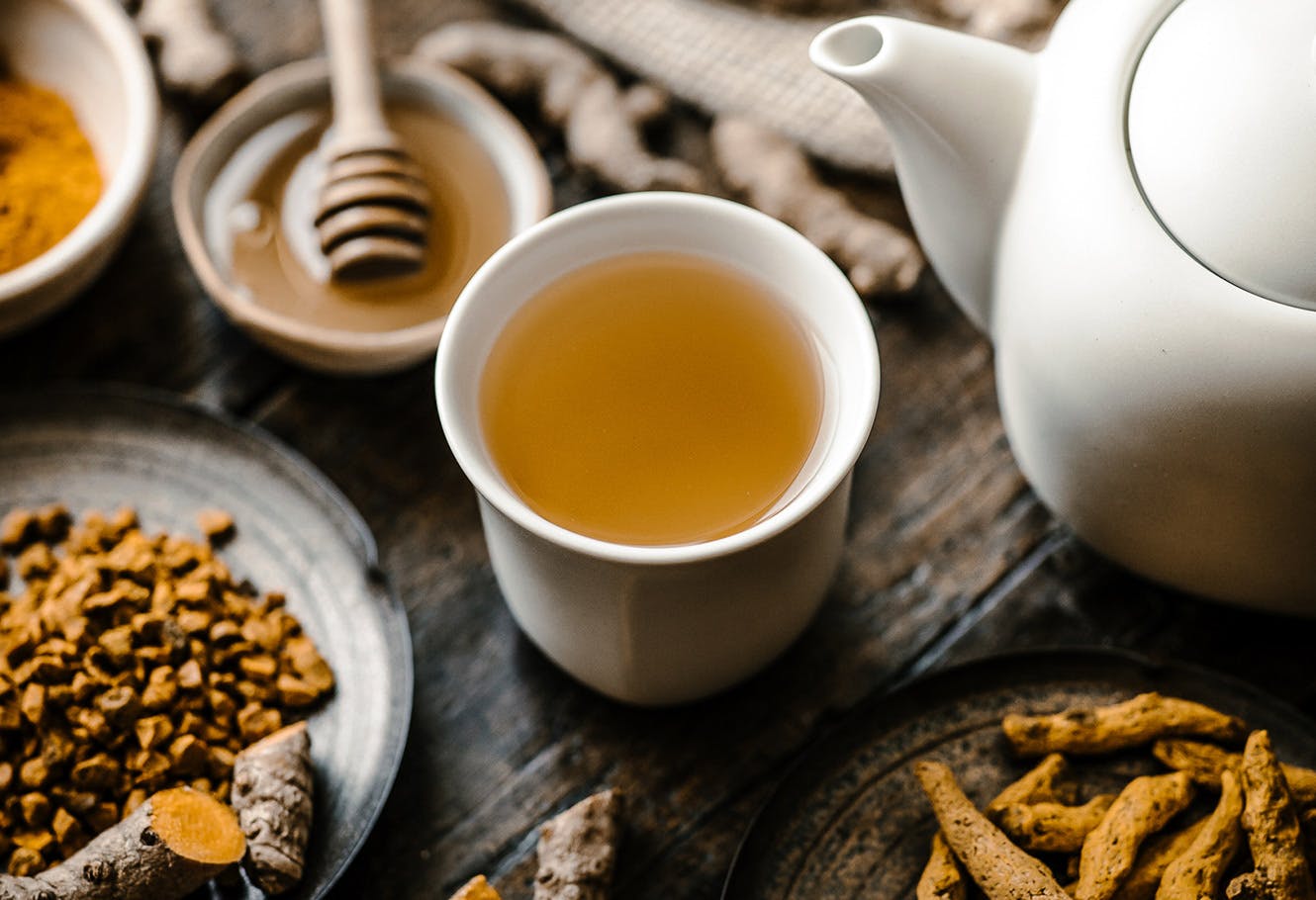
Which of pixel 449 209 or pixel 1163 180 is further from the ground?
pixel 1163 180

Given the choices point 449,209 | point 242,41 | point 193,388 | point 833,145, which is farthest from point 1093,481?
point 242,41

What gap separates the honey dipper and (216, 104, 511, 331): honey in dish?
0.02 metres

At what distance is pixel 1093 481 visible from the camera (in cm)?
68

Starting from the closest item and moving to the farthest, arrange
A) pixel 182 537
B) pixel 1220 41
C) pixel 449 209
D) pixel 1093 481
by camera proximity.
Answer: pixel 1220 41, pixel 1093 481, pixel 182 537, pixel 449 209

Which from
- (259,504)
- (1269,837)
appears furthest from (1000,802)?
(259,504)

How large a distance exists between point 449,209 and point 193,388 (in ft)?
0.73

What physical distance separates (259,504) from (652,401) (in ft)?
0.93

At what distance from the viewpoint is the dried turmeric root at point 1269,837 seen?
640 millimetres

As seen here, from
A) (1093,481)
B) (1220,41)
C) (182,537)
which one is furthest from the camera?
(182,537)

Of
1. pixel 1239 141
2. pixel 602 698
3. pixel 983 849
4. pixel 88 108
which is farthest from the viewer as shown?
pixel 88 108

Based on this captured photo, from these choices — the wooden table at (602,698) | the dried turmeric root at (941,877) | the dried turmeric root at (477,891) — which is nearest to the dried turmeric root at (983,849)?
the dried turmeric root at (941,877)

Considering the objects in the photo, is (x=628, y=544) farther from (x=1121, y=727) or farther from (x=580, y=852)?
(x=1121, y=727)

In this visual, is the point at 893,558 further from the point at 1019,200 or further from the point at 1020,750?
the point at 1019,200

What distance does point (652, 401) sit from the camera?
699 millimetres
